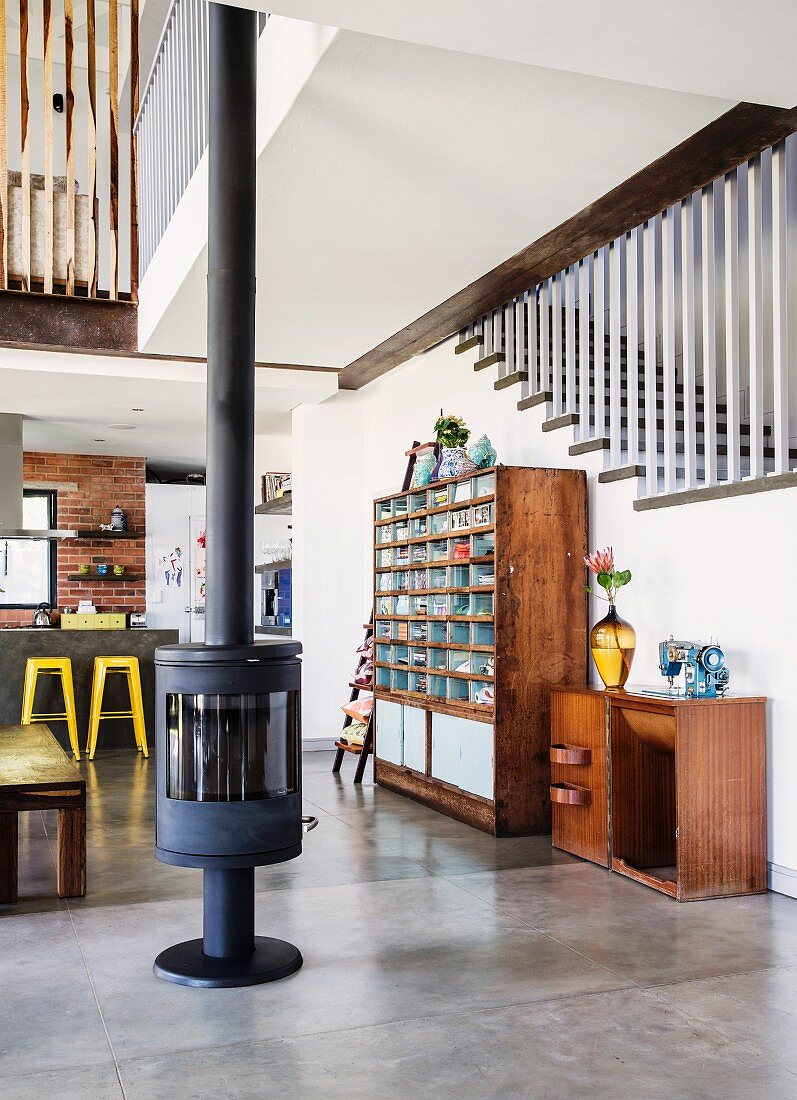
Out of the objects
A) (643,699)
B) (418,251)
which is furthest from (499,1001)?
(418,251)

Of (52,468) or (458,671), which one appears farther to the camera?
(52,468)

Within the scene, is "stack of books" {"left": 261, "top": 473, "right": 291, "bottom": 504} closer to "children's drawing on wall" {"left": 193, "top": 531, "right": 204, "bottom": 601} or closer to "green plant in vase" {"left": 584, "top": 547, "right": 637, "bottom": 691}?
"children's drawing on wall" {"left": 193, "top": 531, "right": 204, "bottom": 601}

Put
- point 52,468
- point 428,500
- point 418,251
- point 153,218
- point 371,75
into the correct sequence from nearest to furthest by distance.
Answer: point 371,75 < point 418,251 < point 428,500 < point 153,218 < point 52,468

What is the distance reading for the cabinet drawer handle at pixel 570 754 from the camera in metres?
4.41

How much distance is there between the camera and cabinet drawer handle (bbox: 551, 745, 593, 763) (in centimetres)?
441

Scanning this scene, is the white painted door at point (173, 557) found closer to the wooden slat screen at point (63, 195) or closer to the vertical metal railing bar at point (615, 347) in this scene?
the wooden slat screen at point (63, 195)

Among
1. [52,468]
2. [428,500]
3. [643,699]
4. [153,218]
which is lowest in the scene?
[643,699]

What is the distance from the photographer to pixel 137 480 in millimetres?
10523

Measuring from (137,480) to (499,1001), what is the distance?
27.6 feet

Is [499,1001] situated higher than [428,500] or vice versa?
[428,500]

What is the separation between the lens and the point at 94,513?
1034 centimetres

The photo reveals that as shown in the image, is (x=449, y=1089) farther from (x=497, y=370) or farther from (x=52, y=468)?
(x=52, y=468)

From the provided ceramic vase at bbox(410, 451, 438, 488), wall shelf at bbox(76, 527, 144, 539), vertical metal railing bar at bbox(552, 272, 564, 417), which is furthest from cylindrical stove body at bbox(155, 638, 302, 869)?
wall shelf at bbox(76, 527, 144, 539)

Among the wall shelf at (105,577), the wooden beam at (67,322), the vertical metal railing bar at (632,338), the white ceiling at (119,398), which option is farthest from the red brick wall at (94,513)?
the vertical metal railing bar at (632,338)
